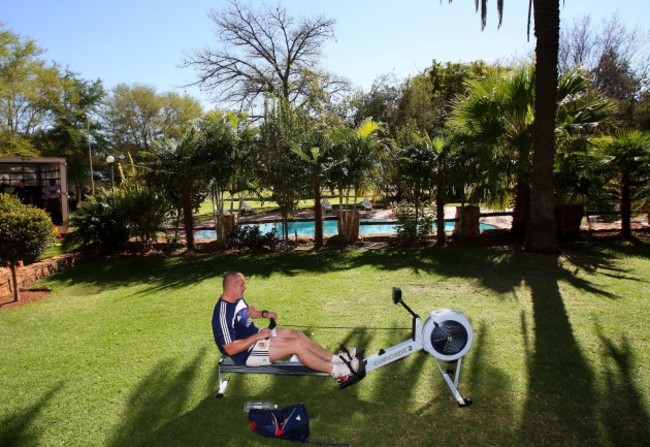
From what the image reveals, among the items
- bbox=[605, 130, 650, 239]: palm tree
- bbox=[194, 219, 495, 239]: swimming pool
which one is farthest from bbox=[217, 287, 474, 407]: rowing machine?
bbox=[194, 219, 495, 239]: swimming pool

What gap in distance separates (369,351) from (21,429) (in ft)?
10.9

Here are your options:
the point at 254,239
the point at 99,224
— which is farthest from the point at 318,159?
the point at 99,224

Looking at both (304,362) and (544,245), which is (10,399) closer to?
(304,362)

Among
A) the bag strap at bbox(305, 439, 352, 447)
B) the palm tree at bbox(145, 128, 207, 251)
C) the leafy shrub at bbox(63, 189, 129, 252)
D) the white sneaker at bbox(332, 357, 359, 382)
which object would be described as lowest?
the bag strap at bbox(305, 439, 352, 447)

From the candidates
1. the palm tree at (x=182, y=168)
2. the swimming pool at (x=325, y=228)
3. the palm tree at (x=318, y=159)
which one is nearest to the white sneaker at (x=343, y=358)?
the palm tree at (x=318, y=159)

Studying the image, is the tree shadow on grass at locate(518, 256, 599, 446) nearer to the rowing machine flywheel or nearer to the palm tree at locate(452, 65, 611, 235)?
the rowing machine flywheel

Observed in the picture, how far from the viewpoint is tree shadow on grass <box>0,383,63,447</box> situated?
12.1 ft

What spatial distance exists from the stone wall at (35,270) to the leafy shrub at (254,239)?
367 cm

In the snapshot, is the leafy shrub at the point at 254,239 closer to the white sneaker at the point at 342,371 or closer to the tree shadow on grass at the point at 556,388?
the tree shadow on grass at the point at 556,388

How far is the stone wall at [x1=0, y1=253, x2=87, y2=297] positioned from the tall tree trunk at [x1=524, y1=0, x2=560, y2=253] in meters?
10.1

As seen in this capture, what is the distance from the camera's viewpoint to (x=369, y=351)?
5.24m

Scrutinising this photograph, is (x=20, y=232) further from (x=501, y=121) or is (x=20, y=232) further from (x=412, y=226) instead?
(x=501, y=121)

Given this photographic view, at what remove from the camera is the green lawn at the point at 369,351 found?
3748mm

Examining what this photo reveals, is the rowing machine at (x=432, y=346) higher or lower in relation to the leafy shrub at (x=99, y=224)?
lower
